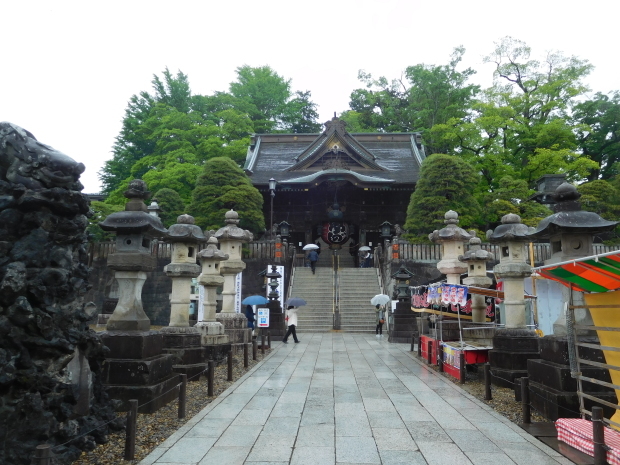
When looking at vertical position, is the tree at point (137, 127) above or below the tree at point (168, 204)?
above

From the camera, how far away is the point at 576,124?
101 ft

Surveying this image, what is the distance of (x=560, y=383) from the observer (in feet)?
20.4

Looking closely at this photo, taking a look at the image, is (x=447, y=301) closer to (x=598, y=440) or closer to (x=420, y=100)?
(x=598, y=440)

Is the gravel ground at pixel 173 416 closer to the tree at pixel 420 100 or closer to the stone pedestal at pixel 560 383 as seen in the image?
the stone pedestal at pixel 560 383

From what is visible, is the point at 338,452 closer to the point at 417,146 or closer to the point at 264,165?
the point at 264,165

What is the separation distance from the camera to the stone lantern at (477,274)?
13.3 meters

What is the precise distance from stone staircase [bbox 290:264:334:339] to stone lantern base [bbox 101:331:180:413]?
12.6 m

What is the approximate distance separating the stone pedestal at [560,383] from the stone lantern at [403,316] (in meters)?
10.8

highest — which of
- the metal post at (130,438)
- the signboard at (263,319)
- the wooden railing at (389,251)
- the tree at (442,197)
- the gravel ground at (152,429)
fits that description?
the tree at (442,197)

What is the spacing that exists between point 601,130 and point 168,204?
1177 inches

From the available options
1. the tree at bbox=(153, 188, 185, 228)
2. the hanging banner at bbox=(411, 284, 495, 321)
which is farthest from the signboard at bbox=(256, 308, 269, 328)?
the tree at bbox=(153, 188, 185, 228)

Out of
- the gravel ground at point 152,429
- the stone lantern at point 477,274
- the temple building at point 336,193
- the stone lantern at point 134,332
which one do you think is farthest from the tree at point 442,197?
the stone lantern at point 134,332

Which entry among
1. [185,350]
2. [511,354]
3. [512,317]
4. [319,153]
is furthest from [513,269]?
[319,153]

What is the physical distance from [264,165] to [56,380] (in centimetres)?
3001
